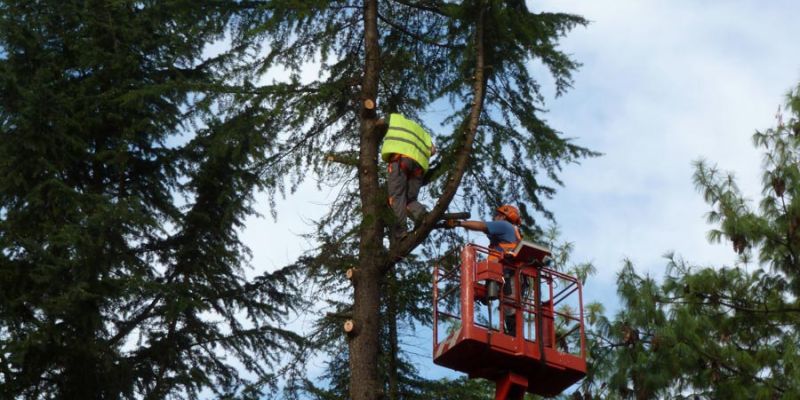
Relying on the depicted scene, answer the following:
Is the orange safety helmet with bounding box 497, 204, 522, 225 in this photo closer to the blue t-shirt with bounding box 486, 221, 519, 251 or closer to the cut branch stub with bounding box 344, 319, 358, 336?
Answer: the blue t-shirt with bounding box 486, 221, 519, 251

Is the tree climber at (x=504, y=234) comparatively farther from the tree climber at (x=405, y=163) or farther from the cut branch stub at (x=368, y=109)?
the cut branch stub at (x=368, y=109)

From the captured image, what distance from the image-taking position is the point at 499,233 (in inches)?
513

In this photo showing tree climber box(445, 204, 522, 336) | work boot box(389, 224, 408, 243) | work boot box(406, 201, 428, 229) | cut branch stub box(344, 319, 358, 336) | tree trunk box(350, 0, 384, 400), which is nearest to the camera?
tree trunk box(350, 0, 384, 400)

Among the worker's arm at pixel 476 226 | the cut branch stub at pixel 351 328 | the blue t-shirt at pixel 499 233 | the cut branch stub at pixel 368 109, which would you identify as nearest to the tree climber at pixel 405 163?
the cut branch stub at pixel 368 109

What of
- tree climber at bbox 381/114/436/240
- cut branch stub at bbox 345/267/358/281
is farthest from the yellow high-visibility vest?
cut branch stub at bbox 345/267/358/281

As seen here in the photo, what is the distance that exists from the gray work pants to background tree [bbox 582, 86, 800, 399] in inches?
158

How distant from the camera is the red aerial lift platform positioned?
12.1 metres

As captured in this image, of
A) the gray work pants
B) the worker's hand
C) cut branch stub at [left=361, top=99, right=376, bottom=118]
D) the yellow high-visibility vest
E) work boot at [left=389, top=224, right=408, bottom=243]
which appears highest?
cut branch stub at [left=361, top=99, right=376, bottom=118]

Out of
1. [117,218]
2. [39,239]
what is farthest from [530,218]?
[39,239]

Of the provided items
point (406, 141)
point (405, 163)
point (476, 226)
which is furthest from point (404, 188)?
point (476, 226)

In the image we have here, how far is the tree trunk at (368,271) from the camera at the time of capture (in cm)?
1175

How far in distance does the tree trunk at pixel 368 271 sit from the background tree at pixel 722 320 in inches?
172

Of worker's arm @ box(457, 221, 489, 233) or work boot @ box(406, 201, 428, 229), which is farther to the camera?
worker's arm @ box(457, 221, 489, 233)

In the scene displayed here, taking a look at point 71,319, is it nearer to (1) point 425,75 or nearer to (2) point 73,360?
(2) point 73,360
